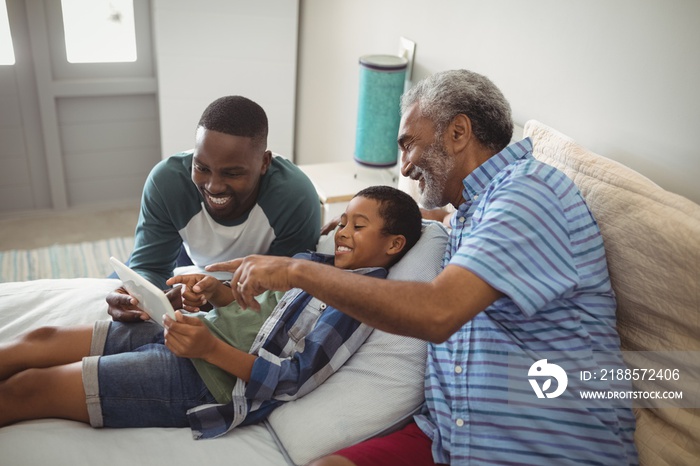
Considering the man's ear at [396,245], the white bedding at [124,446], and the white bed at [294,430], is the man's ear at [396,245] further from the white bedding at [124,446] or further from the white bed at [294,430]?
the white bedding at [124,446]

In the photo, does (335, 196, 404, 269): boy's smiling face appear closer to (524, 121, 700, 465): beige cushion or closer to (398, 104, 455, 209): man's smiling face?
(398, 104, 455, 209): man's smiling face

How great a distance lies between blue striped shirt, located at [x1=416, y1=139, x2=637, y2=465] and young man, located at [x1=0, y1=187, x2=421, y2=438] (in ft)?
1.15

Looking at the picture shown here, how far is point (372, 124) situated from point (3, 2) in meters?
2.01

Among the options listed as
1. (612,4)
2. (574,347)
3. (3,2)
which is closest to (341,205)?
(612,4)

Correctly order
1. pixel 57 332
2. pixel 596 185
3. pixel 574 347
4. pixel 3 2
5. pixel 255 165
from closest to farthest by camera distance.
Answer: pixel 574 347
pixel 596 185
pixel 57 332
pixel 255 165
pixel 3 2

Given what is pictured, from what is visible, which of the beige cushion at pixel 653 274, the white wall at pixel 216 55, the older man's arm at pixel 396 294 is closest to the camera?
the older man's arm at pixel 396 294

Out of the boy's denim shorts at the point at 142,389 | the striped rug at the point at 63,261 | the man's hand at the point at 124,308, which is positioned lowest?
the striped rug at the point at 63,261

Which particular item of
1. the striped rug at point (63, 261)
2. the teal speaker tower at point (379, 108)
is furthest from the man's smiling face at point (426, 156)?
the striped rug at point (63, 261)

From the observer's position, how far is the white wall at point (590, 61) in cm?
152

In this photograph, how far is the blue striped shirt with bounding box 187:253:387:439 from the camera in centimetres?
147

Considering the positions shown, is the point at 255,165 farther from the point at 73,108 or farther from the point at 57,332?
the point at 73,108

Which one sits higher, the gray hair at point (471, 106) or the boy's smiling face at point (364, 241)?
the gray hair at point (471, 106)

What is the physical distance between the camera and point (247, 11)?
3.39m

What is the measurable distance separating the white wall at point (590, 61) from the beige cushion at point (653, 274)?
0.21 m
